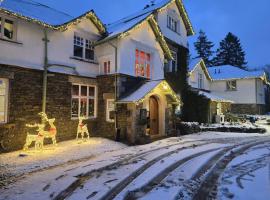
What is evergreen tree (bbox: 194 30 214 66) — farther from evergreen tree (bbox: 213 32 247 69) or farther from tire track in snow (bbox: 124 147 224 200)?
tire track in snow (bbox: 124 147 224 200)

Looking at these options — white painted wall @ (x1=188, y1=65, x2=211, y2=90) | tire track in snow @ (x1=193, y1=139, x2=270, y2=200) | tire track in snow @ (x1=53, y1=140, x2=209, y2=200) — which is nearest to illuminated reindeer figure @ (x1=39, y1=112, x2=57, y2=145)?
tire track in snow @ (x1=53, y1=140, x2=209, y2=200)

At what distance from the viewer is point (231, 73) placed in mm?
35625

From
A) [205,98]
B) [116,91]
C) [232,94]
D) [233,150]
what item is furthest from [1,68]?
[232,94]

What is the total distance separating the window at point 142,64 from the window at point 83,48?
2946 millimetres

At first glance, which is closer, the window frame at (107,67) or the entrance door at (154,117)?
the window frame at (107,67)

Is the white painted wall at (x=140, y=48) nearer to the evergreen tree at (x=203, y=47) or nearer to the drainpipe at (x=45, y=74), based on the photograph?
the drainpipe at (x=45, y=74)

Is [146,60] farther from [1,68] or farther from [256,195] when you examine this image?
[256,195]

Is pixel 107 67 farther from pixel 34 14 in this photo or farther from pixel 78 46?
pixel 34 14

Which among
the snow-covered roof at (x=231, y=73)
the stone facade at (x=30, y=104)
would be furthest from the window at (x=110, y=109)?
the snow-covered roof at (x=231, y=73)

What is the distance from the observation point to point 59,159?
10125 millimetres

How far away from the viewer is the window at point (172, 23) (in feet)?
69.8

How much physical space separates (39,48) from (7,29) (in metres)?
1.71

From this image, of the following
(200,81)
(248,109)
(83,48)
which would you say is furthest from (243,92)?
(83,48)

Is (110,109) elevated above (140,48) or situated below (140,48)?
below
